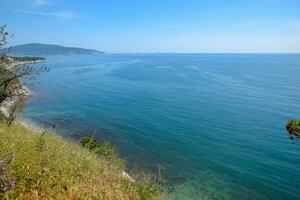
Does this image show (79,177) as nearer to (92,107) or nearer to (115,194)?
(115,194)

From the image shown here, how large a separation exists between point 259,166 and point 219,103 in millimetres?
36419

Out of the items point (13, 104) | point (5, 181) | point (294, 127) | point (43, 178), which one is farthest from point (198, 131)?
point (5, 181)

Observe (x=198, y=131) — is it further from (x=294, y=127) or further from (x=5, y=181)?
(x=5, y=181)

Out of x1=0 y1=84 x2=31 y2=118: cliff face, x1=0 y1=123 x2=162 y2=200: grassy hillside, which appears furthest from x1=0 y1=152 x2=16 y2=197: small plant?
x1=0 y1=84 x2=31 y2=118: cliff face

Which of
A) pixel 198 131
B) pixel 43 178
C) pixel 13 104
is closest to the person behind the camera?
pixel 43 178

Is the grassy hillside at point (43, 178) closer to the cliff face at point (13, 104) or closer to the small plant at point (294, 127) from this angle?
the small plant at point (294, 127)

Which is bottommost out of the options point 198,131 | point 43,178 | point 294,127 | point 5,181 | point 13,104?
point 198,131

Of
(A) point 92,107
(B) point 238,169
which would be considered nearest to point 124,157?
(B) point 238,169

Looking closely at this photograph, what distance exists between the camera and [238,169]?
113ft

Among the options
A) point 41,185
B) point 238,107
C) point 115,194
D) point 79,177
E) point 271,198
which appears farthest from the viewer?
point 238,107

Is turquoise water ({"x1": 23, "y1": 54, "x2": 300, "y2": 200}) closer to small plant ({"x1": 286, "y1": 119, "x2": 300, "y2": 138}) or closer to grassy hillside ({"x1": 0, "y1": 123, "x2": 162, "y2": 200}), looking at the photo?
small plant ({"x1": 286, "y1": 119, "x2": 300, "y2": 138})

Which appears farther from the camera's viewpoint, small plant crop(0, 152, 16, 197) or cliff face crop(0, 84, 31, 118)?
cliff face crop(0, 84, 31, 118)

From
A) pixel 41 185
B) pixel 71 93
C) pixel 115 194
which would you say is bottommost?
pixel 71 93

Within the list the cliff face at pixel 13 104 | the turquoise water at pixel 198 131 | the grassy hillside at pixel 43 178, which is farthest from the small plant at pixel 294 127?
the cliff face at pixel 13 104
